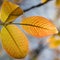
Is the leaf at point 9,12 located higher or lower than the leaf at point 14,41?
higher

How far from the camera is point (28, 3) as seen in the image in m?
0.57

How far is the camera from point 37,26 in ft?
1.41

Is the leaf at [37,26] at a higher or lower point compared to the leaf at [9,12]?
lower

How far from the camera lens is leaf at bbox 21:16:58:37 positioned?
0.43 metres

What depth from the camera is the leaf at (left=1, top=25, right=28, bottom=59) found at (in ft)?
1.40

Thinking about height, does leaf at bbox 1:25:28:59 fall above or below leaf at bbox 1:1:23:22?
below

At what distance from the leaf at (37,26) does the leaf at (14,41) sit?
0.06 ft

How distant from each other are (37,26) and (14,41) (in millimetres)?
55

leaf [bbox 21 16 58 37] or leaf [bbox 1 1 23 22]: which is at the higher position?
leaf [bbox 1 1 23 22]

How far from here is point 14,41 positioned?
1.42ft

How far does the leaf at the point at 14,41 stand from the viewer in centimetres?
43

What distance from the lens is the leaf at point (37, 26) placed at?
43 centimetres

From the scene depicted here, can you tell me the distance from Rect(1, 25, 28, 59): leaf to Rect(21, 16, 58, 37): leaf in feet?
0.06

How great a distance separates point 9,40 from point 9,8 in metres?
0.07
